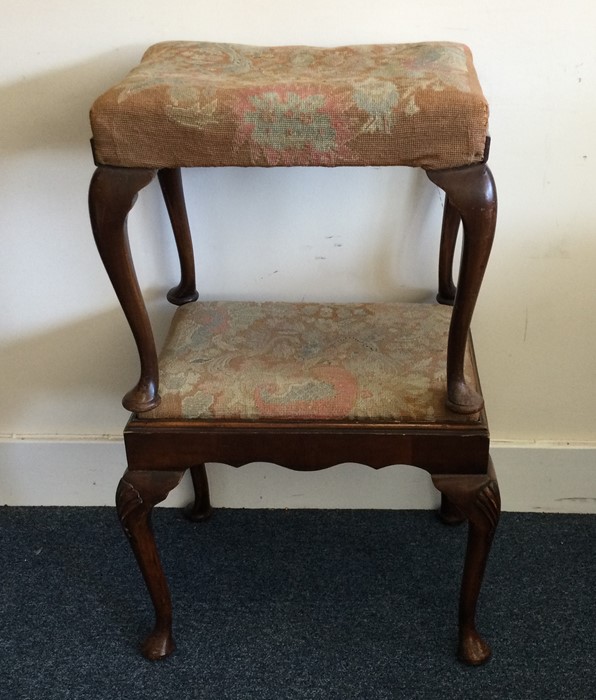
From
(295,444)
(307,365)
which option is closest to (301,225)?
(307,365)

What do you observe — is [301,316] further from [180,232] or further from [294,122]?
[294,122]

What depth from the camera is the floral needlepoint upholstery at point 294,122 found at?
→ 35.2 inches

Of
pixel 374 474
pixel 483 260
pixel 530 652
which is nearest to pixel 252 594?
pixel 374 474

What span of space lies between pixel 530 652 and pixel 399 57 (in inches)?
35.9

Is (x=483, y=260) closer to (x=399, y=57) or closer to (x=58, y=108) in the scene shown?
(x=399, y=57)

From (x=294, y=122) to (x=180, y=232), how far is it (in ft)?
1.41

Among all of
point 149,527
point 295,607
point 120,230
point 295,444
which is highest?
point 120,230

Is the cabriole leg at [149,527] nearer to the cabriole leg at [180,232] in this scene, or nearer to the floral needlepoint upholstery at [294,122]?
the cabriole leg at [180,232]

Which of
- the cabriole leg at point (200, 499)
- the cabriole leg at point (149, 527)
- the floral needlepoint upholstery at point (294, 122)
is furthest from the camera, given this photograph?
the cabriole leg at point (200, 499)

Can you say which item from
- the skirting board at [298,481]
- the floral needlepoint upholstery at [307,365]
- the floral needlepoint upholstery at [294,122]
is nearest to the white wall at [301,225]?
the skirting board at [298,481]

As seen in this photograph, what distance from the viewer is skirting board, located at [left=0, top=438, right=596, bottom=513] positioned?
5.00 feet

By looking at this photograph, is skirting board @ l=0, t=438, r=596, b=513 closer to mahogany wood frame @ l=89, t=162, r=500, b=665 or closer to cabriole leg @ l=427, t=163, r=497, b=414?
mahogany wood frame @ l=89, t=162, r=500, b=665

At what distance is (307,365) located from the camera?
45.1 inches

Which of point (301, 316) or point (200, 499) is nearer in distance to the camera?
point (301, 316)
